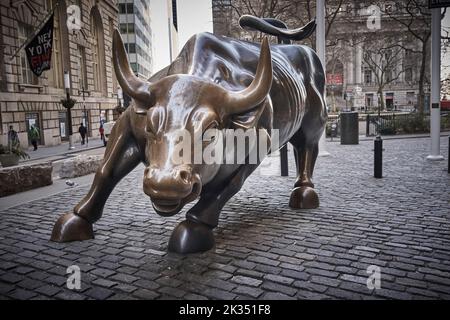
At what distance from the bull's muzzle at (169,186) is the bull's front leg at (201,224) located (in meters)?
0.77

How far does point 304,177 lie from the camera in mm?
5840

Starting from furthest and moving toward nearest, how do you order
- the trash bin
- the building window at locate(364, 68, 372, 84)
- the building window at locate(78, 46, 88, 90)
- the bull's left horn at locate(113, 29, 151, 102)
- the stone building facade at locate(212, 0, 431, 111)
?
the building window at locate(364, 68, 372, 84) < the building window at locate(78, 46, 88, 90) < the stone building facade at locate(212, 0, 431, 111) < the trash bin < the bull's left horn at locate(113, 29, 151, 102)

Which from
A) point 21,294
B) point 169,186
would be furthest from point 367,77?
point 21,294

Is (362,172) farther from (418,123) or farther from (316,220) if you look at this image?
(418,123)

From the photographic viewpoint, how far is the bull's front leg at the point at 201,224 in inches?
151

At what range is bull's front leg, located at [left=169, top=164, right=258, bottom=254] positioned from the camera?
3.84m

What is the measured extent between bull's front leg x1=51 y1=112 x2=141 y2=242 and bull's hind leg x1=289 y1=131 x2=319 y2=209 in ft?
8.20

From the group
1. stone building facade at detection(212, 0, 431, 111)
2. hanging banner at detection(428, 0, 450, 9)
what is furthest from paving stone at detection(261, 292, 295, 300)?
stone building facade at detection(212, 0, 431, 111)

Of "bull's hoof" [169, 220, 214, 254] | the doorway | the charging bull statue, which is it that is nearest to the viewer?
the charging bull statue

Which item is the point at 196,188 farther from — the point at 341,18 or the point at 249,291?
the point at 341,18

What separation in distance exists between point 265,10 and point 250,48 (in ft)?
59.3

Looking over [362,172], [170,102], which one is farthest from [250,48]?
[362,172]

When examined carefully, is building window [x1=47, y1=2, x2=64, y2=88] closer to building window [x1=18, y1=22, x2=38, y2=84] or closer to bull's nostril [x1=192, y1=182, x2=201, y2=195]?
building window [x1=18, y1=22, x2=38, y2=84]

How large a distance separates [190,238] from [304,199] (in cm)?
237
